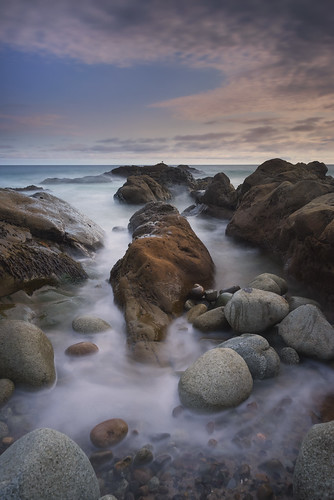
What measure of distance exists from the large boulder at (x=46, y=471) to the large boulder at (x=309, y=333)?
2.48 meters

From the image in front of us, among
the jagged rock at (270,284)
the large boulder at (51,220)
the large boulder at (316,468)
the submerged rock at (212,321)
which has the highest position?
the large boulder at (51,220)

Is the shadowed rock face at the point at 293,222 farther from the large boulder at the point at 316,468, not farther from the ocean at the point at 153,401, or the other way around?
the large boulder at the point at 316,468

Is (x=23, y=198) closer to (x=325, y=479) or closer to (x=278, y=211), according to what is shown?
(x=278, y=211)

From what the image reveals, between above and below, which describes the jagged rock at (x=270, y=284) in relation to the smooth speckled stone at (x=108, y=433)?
above

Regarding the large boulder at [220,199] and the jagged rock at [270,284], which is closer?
the jagged rock at [270,284]

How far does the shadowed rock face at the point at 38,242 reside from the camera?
494cm

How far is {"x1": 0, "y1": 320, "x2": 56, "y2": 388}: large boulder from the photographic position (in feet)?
10.0

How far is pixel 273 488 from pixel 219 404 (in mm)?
733

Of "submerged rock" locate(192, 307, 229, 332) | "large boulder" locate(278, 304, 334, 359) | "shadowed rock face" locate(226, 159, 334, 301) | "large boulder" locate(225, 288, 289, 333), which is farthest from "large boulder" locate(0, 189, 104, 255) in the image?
"large boulder" locate(278, 304, 334, 359)

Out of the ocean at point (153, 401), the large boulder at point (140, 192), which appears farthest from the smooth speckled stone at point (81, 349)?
the large boulder at point (140, 192)

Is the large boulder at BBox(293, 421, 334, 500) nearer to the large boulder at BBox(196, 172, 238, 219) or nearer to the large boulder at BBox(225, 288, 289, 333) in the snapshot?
the large boulder at BBox(225, 288, 289, 333)

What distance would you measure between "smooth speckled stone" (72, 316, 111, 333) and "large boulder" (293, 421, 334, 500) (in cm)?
273

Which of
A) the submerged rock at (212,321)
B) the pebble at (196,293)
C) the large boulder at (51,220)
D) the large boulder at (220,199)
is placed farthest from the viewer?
the large boulder at (220,199)

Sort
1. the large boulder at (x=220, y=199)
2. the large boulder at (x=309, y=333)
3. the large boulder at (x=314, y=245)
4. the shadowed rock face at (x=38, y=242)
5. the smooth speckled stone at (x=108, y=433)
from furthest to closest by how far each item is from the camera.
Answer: the large boulder at (x=220, y=199) → the shadowed rock face at (x=38, y=242) → the large boulder at (x=314, y=245) → the large boulder at (x=309, y=333) → the smooth speckled stone at (x=108, y=433)
